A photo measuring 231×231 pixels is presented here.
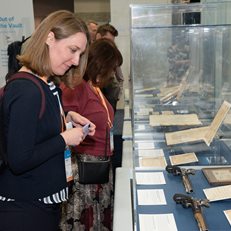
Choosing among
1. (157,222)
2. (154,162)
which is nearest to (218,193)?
(157,222)

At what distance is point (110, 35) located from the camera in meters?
3.71

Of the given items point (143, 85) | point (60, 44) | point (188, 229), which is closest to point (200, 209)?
point (188, 229)

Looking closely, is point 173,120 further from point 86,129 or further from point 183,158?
point 86,129

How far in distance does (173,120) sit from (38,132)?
923mm

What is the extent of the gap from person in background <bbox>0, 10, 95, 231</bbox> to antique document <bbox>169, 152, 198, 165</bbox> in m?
0.54

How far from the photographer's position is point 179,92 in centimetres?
190

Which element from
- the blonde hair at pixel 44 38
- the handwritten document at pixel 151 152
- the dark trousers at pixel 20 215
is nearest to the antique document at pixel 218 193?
the handwritten document at pixel 151 152

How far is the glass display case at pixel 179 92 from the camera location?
160cm

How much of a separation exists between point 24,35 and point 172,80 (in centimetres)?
330

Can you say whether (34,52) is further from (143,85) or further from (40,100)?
(143,85)

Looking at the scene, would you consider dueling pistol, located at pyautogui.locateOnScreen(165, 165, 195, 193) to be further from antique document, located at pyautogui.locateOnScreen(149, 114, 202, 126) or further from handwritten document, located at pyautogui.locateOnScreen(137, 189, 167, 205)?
antique document, located at pyautogui.locateOnScreen(149, 114, 202, 126)

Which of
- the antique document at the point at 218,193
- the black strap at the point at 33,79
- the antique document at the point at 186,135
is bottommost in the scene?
the antique document at the point at 218,193

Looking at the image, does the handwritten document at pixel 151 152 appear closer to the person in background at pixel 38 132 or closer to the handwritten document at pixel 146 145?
the handwritten document at pixel 146 145

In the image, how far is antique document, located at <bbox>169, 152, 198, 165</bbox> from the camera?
162 cm
